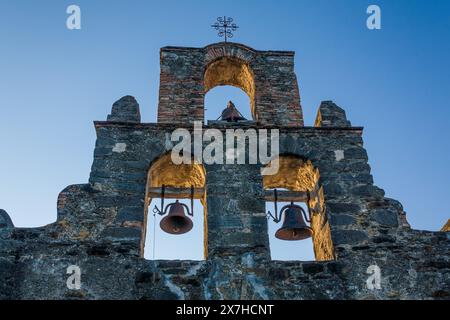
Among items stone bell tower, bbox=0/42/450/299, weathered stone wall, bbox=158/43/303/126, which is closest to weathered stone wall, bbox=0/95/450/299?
stone bell tower, bbox=0/42/450/299

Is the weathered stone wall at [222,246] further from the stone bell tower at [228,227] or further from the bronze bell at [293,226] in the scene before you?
the bronze bell at [293,226]

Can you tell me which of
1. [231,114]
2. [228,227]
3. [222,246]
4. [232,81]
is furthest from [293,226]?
[232,81]

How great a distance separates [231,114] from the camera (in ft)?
24.2

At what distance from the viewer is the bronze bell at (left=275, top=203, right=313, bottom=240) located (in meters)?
6.18

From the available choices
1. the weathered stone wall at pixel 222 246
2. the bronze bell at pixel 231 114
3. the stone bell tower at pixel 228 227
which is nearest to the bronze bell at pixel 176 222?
the stone bell tower at pixel 228 227

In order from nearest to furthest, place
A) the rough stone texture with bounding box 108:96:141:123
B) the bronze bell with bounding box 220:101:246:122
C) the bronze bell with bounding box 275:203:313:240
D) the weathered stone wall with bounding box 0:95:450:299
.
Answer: the weathered stone wall with bounding box 0:95:450:299
the bronze bell with bounding box 275:203:313:240
the rough stone texture with bounding box 108:96:141:123
the bronze bell with bounding box 220:101:246:122

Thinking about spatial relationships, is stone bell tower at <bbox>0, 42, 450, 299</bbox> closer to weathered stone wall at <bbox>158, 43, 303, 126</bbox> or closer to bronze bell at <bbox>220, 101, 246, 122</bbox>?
weathered stone wall at <bbox>158, 43, 303, 126</bbox>

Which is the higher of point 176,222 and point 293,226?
point 176,222

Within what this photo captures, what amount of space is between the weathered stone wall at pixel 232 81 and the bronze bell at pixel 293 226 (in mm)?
1517

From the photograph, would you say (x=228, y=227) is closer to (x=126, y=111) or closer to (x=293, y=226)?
(x=293, y=226)

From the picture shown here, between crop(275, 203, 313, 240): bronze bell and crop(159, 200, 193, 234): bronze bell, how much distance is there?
118 centimetres

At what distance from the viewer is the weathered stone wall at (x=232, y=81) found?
7.37 m

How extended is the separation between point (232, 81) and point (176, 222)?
3.09 m

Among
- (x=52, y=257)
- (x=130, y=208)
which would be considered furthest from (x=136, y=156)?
(x=52, y=257)
